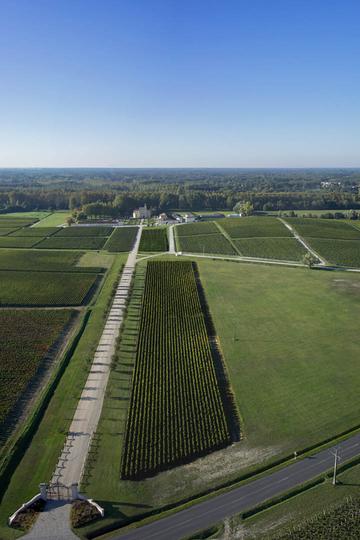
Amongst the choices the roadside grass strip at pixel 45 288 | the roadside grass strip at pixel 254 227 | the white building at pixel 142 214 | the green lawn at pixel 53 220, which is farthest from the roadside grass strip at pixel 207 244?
the green lawn at pixel 53 220

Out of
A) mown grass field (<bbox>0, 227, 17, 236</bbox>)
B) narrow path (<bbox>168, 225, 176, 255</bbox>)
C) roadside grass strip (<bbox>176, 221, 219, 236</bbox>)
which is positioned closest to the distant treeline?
mown grass field (<bbox>0, 227, 17, 236</bbox>)

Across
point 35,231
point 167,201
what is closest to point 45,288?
point 35,231

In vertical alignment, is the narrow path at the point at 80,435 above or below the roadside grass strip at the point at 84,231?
below

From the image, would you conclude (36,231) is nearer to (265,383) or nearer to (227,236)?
(227,236)

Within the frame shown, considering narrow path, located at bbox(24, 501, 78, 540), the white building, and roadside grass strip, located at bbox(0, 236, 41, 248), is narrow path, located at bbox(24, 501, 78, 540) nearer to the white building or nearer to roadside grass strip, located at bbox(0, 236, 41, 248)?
roadside grass strip, located at bbox(0, 236, 41, 248)

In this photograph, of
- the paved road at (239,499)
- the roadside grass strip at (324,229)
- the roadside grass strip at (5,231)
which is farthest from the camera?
the roadside grass strip at (5,231)

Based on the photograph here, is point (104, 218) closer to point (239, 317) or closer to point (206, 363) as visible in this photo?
point (239, 317)

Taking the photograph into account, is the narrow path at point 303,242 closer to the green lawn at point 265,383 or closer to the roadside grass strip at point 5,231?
the green lawn at point 265,383
